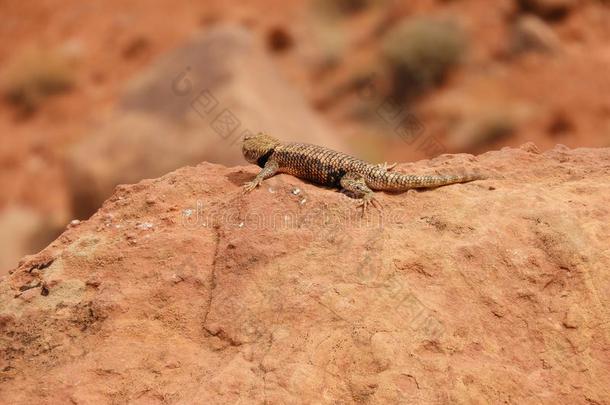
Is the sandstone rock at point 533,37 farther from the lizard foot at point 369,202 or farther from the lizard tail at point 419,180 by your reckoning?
the lizard foot at point 369,202

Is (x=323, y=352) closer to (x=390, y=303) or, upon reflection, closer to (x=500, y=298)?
(x=390, y=303)

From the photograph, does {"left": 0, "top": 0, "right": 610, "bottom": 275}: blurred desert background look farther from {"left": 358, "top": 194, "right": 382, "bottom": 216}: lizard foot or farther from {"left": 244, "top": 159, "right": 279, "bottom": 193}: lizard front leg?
{"left": 358, "top": 194, "right": 382, "bottom": 216}: lizard foot

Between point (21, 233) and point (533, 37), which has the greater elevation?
point (533, 37)

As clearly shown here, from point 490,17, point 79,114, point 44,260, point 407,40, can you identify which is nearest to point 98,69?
point 79,114

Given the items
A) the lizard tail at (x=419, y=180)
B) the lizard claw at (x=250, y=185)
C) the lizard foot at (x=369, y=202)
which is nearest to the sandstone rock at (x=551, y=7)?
the lizard tail at (x=419, y=180)

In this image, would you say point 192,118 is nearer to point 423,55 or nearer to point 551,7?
point 423,55

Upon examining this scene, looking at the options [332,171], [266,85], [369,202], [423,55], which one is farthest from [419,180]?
[423,55]
